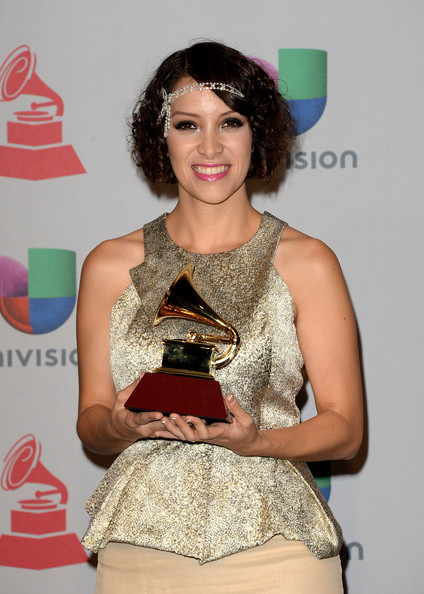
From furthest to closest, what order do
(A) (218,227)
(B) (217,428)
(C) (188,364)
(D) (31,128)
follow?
(D) (31,128) < (A) (218,227) < (C) (188,364) < (B) (217,428)

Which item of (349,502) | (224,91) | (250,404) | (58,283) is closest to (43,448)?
(58,283)

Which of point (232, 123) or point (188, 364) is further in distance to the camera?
point (232, 123)

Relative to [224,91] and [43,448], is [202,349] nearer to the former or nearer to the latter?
Answer: [224,91]

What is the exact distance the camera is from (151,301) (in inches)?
78.8

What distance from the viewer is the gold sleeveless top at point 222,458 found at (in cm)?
178

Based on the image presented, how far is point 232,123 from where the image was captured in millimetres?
2043

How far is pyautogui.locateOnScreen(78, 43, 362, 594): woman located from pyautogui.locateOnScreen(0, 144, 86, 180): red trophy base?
76cm

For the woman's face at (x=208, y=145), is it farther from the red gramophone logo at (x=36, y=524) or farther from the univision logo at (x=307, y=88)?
the red gramophone logo at (x=36, y=524)

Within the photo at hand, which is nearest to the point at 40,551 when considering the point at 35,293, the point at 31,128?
the point at 35,293

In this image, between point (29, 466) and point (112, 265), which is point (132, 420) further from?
point (29, 466)

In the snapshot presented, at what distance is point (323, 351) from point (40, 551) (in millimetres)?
1592

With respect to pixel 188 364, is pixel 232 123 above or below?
above

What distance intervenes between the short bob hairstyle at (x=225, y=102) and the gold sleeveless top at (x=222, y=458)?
0.24 metres

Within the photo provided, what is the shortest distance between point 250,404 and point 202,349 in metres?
0.21
